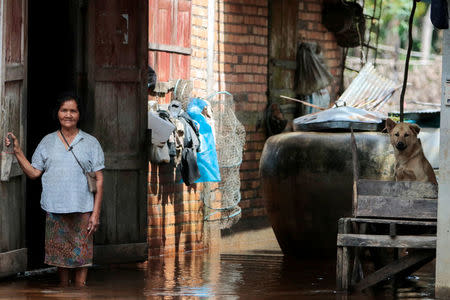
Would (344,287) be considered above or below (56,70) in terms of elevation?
below

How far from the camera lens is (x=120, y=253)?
31.3 ft

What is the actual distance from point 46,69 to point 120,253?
1.94 m

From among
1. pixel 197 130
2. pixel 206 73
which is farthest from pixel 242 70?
pixel 197 130

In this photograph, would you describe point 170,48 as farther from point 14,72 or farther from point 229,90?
point 14,72

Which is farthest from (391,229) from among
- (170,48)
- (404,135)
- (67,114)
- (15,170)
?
(170,48)

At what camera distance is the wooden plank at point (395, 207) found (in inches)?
Answer: 316

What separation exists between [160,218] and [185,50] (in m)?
1.94

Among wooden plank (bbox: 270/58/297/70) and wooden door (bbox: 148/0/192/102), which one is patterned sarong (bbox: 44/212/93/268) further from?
wooden plank (bbox: 270/58/297/70)

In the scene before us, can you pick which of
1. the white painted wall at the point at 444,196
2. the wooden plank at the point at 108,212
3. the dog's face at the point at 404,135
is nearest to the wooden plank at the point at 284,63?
the dog's face at the point at 404,135

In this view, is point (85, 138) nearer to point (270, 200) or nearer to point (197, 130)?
point (197, 130)

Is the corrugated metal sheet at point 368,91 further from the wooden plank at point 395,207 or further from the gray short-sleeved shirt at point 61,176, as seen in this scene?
the gray short-sleeved shirt at point 61,176

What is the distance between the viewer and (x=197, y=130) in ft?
36.5

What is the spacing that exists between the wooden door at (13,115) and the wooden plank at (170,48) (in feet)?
8.28

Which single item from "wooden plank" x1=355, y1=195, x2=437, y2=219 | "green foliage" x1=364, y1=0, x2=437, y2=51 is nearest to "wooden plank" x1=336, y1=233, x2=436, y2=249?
"wooden plank" x1=355, y1=195, x2=437, y2=219
